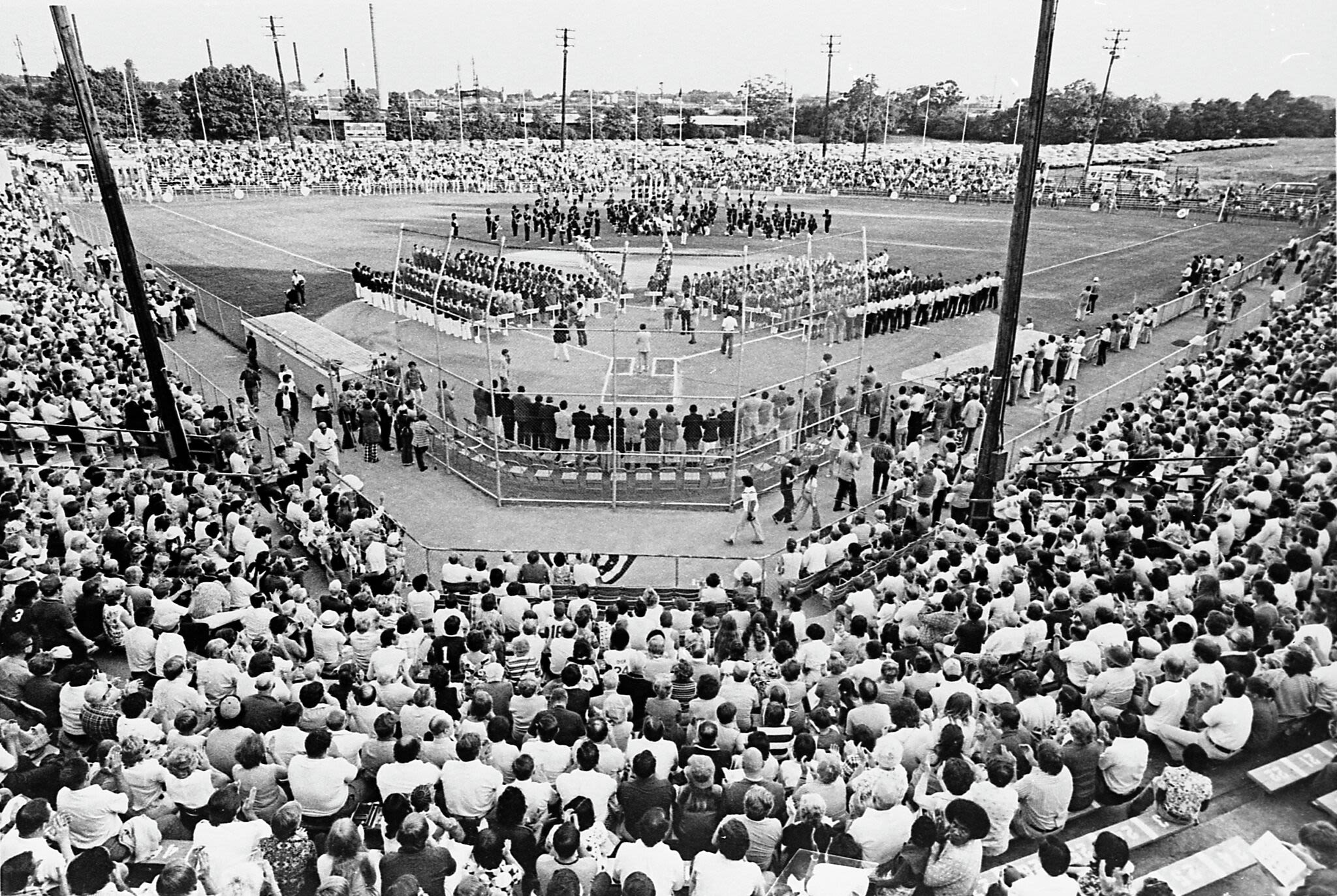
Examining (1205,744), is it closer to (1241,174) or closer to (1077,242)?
(1077,242)

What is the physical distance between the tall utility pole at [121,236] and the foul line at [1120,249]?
31.6 metres

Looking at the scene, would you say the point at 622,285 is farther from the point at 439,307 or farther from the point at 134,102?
the point at 134,102

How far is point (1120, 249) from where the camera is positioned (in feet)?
142

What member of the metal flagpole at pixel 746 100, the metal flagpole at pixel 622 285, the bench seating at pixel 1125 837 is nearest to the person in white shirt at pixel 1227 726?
the bench seating at pixel 1125 837

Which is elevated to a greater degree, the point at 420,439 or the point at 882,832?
the point at 882,832

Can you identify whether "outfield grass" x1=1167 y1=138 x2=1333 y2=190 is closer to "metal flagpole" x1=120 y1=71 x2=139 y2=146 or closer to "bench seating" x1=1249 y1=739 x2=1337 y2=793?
"bench seating" x1=1249 y1=739 x2=1337 y2=793

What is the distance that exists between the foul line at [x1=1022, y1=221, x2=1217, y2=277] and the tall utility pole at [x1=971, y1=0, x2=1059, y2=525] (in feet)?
82.9

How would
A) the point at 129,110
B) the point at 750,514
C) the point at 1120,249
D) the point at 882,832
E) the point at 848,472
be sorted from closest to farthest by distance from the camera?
1. the point at 882,832
2. the point at 750,514
3. the point at 848,472
4. the point at 1120,249
5. the point at 129,110

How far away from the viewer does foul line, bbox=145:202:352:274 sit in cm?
3719

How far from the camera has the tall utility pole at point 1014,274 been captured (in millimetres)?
11297

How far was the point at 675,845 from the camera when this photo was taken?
20.4 feet

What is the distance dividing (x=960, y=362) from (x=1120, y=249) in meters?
27.4

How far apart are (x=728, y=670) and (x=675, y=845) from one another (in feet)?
6.96

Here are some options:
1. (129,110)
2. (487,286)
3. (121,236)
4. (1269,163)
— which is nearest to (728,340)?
(487,286)
